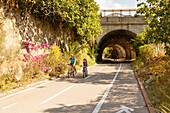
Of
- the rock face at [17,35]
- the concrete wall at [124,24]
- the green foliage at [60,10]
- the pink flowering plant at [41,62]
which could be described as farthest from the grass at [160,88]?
the concrete wall at [124,24]

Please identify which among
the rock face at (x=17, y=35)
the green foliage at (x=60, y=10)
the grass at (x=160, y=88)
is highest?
the green foliage at (x=60, y=10)

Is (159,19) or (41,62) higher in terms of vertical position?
(159,19)

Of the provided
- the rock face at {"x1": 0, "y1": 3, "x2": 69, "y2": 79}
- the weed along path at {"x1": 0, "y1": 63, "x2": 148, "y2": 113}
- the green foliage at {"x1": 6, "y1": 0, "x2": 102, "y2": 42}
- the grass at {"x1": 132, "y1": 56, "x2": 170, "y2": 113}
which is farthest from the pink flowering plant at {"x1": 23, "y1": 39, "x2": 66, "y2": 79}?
the grass at {"x1": 132, "y1": 56, "x2": 170, "y2": 113}

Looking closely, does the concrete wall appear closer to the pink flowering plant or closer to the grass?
the pink flowering plant

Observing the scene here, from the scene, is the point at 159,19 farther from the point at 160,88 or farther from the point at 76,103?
the point at 76,103

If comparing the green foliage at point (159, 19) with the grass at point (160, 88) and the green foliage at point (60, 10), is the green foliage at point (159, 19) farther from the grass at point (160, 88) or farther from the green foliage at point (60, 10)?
the green foliage at point (60, 10)

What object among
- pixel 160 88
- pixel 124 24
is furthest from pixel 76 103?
pixel 124 24

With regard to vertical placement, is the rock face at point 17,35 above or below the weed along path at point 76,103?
above

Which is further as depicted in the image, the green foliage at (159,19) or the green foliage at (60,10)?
the green foliage at (60,10)

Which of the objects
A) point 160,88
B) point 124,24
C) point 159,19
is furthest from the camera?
point 124,24

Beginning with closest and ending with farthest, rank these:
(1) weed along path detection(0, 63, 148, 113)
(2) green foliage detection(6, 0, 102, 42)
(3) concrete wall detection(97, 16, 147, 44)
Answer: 1. (1) weed along path detection(0, 63, 148, 113)
2. (2) green foliage detection(6, 0, 102, 42)
3. (3) concrete wall detection(97, 16, 147, 44)

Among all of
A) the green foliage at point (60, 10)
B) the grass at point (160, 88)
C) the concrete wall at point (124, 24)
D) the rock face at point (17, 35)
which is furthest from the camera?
the concrete wall at point (124, 24)

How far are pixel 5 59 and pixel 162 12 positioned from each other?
9.91 meters

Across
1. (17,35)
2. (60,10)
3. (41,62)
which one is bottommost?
(41,62)
